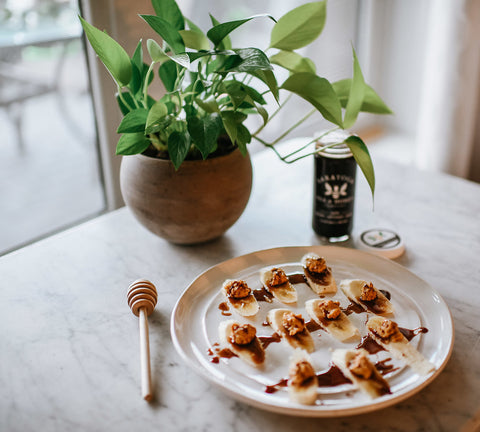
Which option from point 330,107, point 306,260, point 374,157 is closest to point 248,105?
point 330,107

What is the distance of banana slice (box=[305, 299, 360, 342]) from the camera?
70 centimetres

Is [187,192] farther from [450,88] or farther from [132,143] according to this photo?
[450,88]

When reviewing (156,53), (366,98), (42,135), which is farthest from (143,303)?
(42,135)

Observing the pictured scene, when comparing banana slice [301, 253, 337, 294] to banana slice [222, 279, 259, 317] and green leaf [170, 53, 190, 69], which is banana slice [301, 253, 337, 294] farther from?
green leaf [170, 53, 190, 69]

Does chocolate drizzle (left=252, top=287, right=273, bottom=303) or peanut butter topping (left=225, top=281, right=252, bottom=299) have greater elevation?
peanut butter topping (left=225, top=281, right=252, bottom=299)

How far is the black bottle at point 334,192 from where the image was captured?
0.88 meters

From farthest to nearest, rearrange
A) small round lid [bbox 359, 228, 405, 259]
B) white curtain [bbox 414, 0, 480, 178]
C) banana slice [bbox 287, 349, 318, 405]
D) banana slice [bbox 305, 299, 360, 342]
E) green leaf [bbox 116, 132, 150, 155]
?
white curtain [bbox 414, 0, 480, 178]
small round lid [bbox 359, 228, 405, 259]
green leaf [bbox 116, 132, 150, 155]
banana slice [bbox 305, 299, 360, 342]
banana slice [bbox 287, 349, 318, 405]

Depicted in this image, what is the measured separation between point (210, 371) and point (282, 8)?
3.72 feet

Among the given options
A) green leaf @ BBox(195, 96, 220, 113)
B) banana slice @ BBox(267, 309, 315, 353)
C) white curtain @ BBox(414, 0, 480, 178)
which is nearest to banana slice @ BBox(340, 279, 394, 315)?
banana slice @ BBox(267, 309, 315, 353)

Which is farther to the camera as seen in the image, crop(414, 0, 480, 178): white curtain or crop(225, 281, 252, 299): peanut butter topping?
crop(414, 0, 480, 178): white curtain

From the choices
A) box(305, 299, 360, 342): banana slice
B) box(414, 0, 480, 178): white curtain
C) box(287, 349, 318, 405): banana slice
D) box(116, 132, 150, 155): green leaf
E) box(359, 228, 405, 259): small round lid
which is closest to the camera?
box(287, 349, 318, 405): banana slice

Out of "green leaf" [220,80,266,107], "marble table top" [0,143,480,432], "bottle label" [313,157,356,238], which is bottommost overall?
"marble table top" [0,143,480,432]

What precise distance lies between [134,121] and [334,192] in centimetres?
Result: 35

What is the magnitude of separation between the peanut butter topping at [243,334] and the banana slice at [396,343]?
0.16 metres
